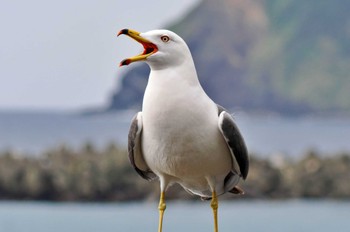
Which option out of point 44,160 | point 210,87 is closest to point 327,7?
point 210,87

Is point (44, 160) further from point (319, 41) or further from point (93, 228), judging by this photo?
point (319, 41)

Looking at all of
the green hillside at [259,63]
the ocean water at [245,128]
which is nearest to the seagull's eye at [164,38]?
the ocean water at [245,128]

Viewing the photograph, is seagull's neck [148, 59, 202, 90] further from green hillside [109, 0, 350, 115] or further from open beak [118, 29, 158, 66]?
green hillside [109, 0, 350, 115]

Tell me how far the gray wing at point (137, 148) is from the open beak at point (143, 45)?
0.30 metres

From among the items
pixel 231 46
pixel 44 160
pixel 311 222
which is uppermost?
pixel 231 46

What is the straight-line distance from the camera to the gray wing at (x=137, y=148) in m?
3.73

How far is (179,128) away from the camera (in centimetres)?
361

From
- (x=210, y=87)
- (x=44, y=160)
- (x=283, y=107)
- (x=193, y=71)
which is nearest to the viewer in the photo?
(x=193, y=71)

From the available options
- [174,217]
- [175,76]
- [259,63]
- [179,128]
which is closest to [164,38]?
[175,76]

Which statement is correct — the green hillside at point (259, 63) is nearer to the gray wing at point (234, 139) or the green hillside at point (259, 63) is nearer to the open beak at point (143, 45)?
the gray wing at point (234, 139)

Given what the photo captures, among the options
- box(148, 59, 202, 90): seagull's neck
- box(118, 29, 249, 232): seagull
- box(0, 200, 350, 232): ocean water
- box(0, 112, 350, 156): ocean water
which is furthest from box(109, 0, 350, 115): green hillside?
box(148, 59, 202, 90): seagull's neck

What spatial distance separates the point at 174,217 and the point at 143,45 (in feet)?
34.4

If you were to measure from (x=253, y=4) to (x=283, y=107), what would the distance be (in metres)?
5.97

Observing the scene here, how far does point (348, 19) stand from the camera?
143 ft
